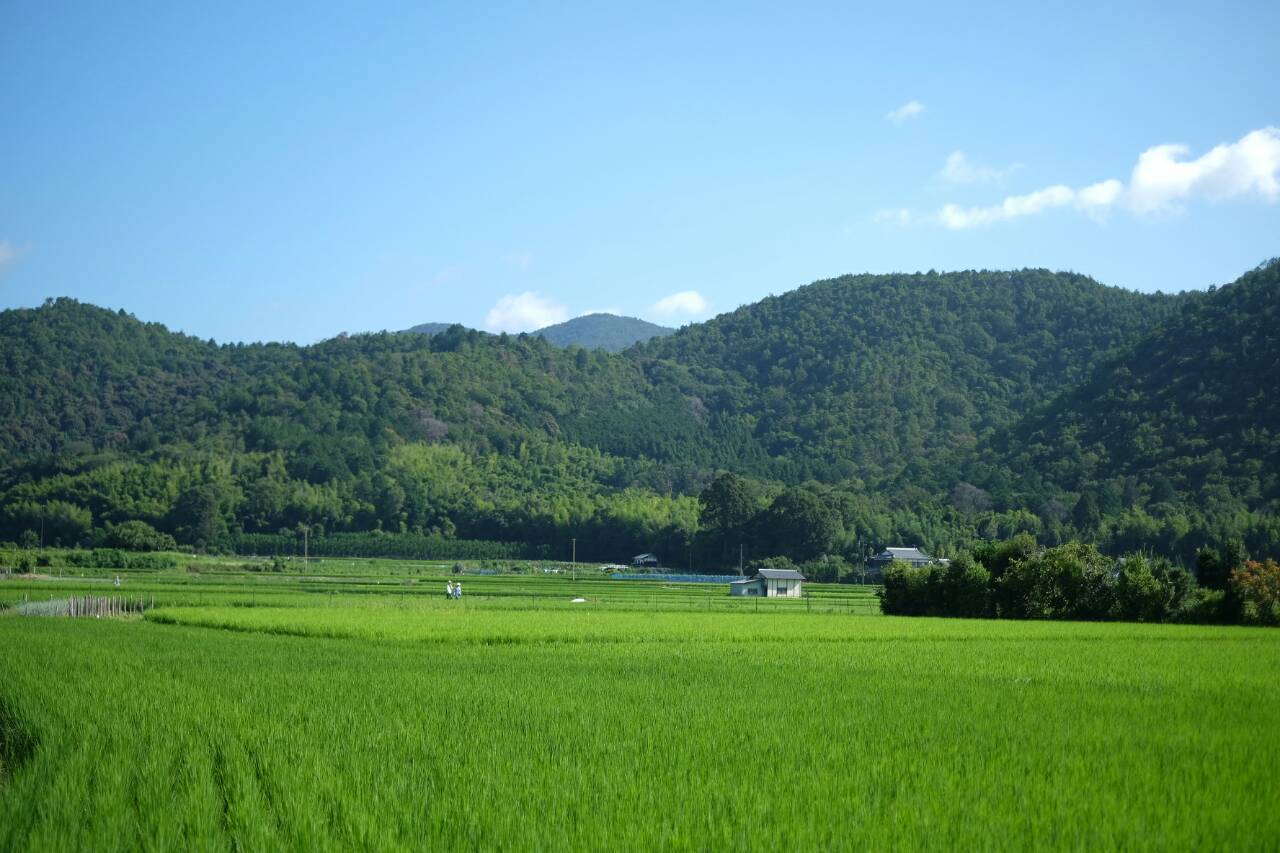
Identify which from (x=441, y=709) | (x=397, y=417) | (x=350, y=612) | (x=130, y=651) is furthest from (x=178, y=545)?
(x=441, y=709)

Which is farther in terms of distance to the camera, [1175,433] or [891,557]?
[891,557]

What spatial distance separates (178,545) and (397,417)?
39.5 meters

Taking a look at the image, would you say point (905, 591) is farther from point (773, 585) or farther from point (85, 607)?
point (85, 607)

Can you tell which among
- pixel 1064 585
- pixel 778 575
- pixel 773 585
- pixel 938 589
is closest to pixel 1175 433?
pixel 778 575

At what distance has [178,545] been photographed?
90562mm

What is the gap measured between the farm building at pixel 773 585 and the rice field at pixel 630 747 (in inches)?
1453

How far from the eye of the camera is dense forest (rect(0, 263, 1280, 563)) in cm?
7712

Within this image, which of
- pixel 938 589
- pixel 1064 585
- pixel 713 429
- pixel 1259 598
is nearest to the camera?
pixel 1259 598

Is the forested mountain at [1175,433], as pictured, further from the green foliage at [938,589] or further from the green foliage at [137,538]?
the green foliage at [137,538]

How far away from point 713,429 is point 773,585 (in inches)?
3378

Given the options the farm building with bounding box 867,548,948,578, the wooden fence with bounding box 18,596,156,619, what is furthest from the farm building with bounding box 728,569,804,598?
the wooden fence with bounding box 18,596,156,619

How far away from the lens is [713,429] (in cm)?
14462

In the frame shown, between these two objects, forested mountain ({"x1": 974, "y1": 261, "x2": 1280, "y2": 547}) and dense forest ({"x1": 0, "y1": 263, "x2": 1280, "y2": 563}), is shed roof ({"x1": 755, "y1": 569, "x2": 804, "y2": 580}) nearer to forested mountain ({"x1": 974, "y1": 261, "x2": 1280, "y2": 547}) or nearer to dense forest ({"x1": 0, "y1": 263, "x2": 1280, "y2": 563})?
dense forest ({"x1": 0, "y1": 263, "x2": 1280, "y2": 563})

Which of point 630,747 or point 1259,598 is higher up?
point 630,747
